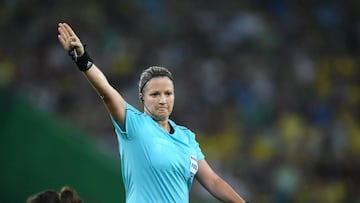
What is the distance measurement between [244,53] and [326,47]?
127cm

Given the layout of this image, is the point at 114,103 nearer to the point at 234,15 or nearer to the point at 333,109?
the point at 333,109

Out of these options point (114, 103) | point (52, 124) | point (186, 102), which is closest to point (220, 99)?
point (186, 102)

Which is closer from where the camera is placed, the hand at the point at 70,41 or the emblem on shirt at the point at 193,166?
the hand at the point at 70,41

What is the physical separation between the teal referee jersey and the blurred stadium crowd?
486 centimetres

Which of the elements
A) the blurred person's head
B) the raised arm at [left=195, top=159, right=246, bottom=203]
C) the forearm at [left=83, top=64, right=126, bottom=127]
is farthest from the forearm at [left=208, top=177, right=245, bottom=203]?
the blurred person's head

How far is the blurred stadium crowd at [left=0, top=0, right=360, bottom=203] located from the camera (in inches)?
452

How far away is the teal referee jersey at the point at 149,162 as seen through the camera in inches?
210

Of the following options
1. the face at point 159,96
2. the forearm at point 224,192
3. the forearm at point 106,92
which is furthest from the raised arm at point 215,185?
the forearm at point 106,92

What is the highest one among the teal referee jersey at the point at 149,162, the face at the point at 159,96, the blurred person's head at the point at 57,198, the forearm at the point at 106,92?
the face at the point at 159,96

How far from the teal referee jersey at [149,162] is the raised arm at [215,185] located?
37 centimetres

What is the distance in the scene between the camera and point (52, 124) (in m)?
9.20

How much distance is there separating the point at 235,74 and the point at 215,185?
6910 millimetres

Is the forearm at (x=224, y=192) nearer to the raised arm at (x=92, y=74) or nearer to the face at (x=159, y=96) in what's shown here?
the face at (x=159, y=96)

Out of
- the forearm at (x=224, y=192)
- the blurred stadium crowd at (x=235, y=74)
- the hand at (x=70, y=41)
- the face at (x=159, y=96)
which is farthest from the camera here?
the blurred stadium crowd at (x=235, y=74)
